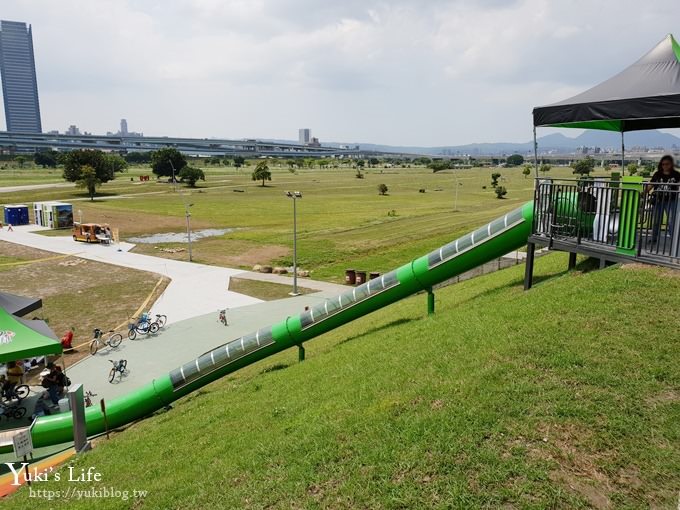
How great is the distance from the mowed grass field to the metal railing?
23.9m

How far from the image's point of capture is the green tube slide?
13.4m

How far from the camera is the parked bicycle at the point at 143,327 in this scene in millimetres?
22337

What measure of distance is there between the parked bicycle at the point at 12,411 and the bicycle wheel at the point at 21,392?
41cm

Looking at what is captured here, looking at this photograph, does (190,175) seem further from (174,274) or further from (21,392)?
(21,392)

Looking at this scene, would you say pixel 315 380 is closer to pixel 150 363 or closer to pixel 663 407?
pixel 663 407

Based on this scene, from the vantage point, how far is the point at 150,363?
19422 millimetres

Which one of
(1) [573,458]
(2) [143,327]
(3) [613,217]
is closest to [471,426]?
(1) [573,458]

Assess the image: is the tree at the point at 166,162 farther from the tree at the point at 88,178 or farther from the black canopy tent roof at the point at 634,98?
the black canopy tent roof at the point at 634,98

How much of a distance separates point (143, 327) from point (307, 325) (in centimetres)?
1169

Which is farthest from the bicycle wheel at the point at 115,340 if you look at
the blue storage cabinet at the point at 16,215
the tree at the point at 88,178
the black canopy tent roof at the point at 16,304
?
the tree at the point at 88,178

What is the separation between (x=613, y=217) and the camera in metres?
10.2

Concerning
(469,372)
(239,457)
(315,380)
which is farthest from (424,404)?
(315,380)

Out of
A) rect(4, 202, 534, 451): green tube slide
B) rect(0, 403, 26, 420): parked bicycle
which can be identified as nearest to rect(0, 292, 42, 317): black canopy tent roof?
rect(0, 403, 26, 420): parked bicycle

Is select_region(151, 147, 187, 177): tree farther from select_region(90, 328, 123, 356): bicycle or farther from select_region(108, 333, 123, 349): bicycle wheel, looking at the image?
select_region(108, 333, 123, 349): bicycle wheel
